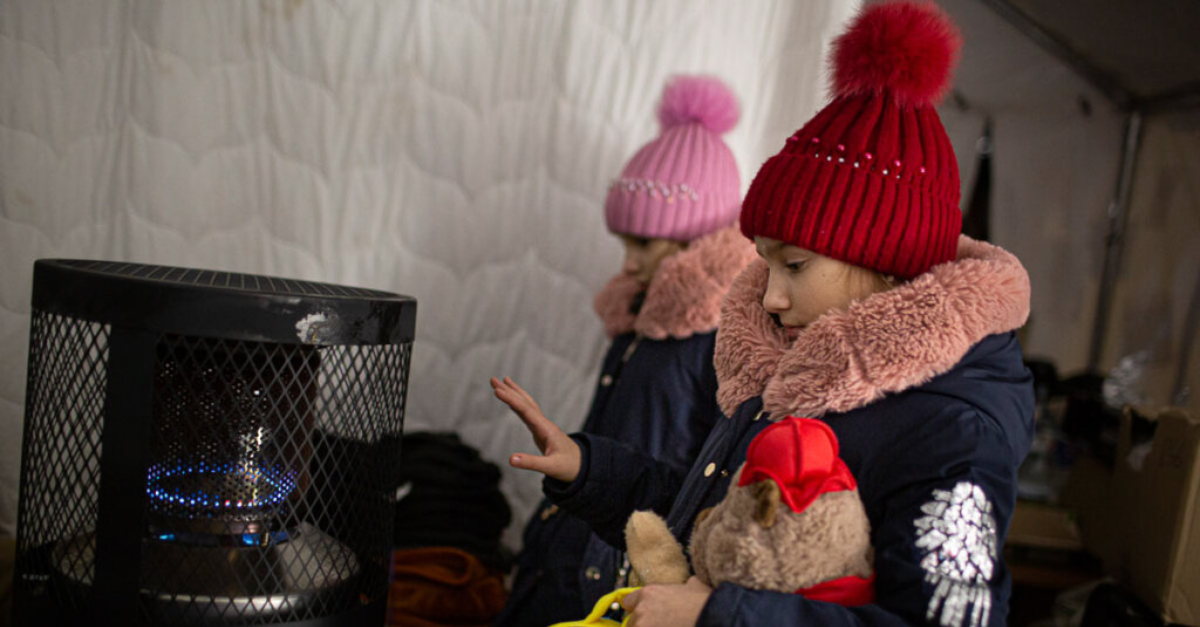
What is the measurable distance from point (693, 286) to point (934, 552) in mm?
917

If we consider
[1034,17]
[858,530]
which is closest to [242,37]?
[858,530]

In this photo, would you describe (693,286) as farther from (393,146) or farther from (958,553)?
(958,553)

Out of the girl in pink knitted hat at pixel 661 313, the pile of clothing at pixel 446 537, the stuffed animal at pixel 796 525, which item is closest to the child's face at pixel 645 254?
the girl in pink knitted hat at pixel 661 313

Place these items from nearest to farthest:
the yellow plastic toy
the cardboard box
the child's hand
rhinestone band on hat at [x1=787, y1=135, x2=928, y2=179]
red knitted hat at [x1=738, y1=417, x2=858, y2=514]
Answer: red knitted hat at [x1=738, y1=417, x2=858, y2=514] → the yellow plastic toy → rhinestone band on hat at [x1=787, y1=135, x2=928, y2=179] → the child's hand → the cardboard box

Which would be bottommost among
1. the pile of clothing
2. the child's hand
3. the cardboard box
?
the pile of clothing

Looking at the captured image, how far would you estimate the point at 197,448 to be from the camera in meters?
1.01

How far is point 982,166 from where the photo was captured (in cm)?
270

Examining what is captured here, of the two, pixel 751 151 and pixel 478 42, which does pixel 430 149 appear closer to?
pixel 478 42

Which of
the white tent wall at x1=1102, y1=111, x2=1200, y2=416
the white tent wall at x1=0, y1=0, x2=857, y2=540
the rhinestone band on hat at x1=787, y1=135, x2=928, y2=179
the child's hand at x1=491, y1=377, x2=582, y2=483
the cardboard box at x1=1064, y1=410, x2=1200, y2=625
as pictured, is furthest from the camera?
the white tent wall at x1=1102, y1=111, x2=1200, y2=416

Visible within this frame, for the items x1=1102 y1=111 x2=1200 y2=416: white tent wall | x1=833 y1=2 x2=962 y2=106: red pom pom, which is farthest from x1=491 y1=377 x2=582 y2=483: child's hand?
x1=1102 y1=111 x2=1200 y2=416: white tent wall

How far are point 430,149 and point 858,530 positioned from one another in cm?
151

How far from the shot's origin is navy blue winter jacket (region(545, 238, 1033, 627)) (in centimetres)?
75

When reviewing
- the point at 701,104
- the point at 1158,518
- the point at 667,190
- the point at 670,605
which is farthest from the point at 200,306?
the point at 1158,518

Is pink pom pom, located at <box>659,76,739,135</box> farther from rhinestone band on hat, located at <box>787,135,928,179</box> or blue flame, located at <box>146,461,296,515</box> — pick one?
blue flame, located at <box>146,461,296,515</box>
